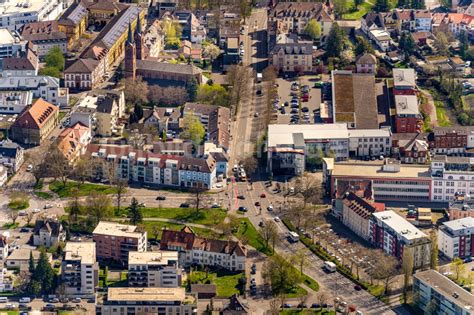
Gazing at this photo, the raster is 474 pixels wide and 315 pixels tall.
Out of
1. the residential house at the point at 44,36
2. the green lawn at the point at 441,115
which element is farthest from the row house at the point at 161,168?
the residential house at the point at 44,36

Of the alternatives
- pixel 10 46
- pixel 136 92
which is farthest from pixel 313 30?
pixel 10 46

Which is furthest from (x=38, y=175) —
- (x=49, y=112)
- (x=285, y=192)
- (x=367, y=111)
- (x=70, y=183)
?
(x=367, y=111)

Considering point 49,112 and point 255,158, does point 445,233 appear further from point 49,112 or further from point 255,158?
point 49,112

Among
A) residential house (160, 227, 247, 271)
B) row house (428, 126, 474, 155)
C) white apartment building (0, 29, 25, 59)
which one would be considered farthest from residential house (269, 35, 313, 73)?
residential house (160, 227, 247, 271)

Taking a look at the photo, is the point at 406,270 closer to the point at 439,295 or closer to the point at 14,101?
the point at 439,295

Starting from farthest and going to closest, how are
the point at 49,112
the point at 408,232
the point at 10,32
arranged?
1. the point at 10,32
2. the point at 49,112
3. the point at 408,232

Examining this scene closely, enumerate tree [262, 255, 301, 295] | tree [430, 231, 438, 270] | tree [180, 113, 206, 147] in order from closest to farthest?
1. tree [262, 255, 301, 295]
2. tree [430, 231, 438, 270]
3. tree [180, 113, 206, 147]

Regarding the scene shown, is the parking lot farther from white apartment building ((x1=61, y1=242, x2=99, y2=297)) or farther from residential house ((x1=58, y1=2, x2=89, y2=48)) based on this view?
white apartment building ((x1=61, y1=242, x2=99, y2=297))
